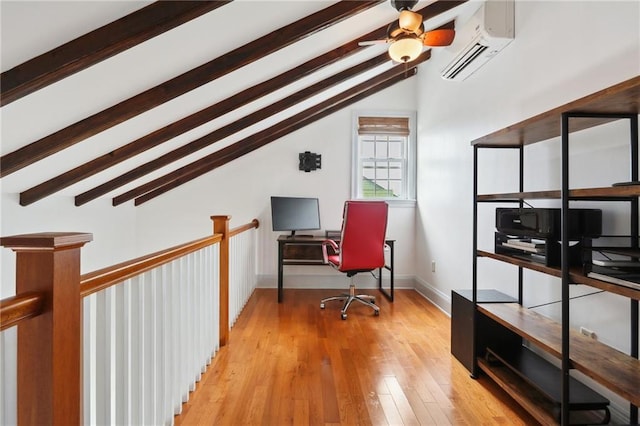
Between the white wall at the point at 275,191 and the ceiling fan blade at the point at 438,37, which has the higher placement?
the ceiling fan blade at the point at 438,37

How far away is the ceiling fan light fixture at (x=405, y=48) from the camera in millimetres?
2234

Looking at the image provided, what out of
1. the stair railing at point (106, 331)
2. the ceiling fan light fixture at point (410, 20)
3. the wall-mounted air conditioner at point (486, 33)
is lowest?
the stair railing at point (106, 331)

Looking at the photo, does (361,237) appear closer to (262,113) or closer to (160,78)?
(262,113)

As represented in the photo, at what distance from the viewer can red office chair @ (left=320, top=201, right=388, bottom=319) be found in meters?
3.19

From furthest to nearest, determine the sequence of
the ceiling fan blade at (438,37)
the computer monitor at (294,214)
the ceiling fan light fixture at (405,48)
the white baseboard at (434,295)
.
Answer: the computer monitor at (294,214)
the white baseboard at (434,295)
the ceiling fan blade at (438,37)
the ceiling fan light fixture at (405,48)

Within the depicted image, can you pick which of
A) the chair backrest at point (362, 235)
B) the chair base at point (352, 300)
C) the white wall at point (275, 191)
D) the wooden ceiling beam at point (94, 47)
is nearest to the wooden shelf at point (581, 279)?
the chair backrest at point (362, 235)

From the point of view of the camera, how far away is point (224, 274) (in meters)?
2.56

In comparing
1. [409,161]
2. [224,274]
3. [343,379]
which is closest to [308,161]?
[409,161]

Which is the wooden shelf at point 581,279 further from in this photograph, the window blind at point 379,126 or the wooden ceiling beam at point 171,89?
the window blind at point 379,126

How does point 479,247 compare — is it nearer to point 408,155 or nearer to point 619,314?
point 619,314

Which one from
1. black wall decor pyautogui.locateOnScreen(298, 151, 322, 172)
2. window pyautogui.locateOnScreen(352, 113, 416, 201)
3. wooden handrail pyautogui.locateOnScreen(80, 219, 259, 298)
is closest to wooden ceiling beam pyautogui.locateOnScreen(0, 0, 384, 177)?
wooden handrail pyautogui.locateOnScreen(80, 219, 259, 298)

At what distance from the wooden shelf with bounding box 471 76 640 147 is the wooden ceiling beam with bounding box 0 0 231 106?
5.67ft

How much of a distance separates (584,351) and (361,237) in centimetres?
197

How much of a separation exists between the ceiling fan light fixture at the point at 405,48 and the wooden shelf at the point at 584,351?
1.78 m
